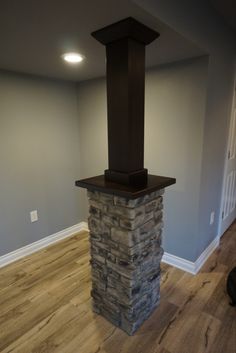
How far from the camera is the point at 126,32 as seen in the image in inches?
48.6

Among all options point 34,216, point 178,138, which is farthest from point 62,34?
point 34,216

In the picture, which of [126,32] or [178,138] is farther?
[178,138]

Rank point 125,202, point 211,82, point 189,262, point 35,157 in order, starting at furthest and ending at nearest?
point 35,157 < point 189,262 < point 211,82 < point 125,202

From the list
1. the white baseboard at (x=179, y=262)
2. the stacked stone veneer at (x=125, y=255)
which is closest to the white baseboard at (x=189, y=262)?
the white baseboard at (x=179, y=262)

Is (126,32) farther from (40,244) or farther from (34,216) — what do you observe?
(40,244)

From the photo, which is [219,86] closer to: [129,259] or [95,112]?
[95,112]

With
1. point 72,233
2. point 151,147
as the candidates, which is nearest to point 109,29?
point 151,147

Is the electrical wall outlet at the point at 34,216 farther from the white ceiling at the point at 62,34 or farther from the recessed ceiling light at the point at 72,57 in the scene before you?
the recessed ceiling light at the point at 72,57

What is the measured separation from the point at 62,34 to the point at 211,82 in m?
1.27

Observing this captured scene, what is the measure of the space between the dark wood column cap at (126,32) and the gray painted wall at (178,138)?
67 centimetres

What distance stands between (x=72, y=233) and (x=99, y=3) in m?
2.62

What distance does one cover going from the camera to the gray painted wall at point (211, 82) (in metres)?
1.38

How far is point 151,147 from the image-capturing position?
2250mm

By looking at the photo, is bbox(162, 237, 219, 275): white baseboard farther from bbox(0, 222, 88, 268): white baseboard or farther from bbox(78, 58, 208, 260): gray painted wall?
bbox(0, 222, 88, 268): white baseboard
